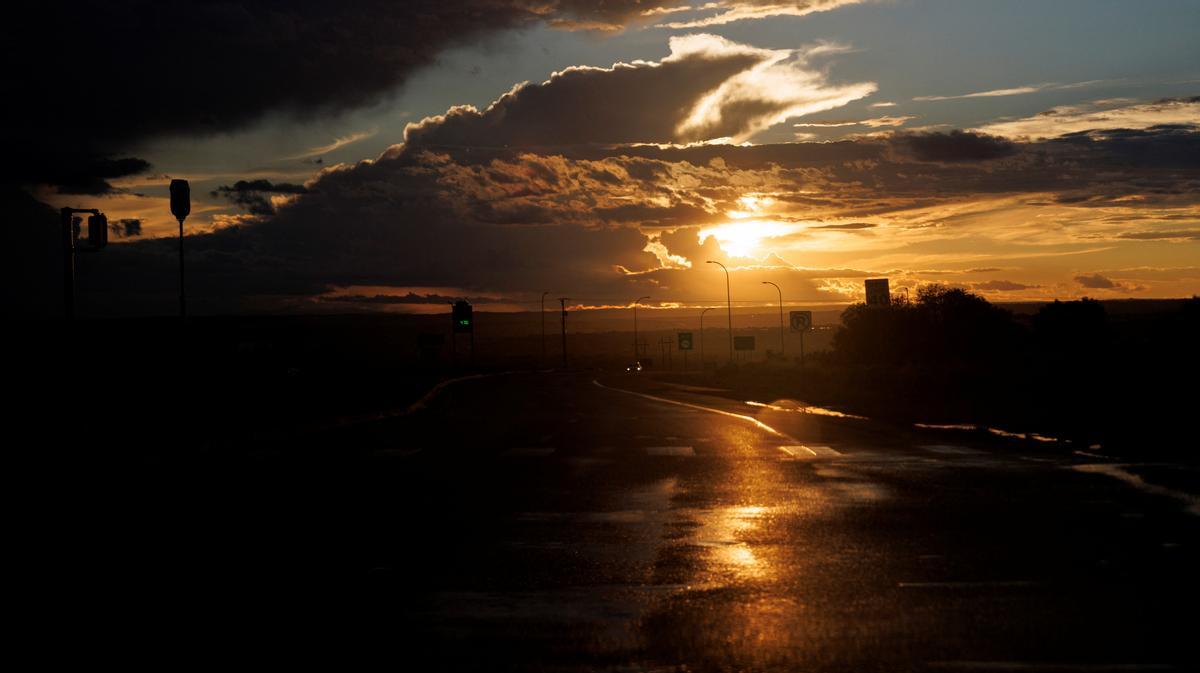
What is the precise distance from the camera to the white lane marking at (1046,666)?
20.9ft

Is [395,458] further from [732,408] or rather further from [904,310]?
[904,310]

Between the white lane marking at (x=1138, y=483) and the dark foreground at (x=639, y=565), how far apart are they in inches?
3.9

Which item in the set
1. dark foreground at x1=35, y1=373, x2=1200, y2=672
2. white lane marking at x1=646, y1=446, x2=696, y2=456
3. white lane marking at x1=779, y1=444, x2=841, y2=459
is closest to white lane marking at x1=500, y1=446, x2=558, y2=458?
white lane marking at x1=646, y1=446, x2=696, y2=456

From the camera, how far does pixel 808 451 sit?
Result: 23.1 metres

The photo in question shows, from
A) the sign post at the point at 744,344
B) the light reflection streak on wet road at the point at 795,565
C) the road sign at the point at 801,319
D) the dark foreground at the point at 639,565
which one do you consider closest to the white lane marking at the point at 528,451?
the light reflection streak on wet road at the point at 795,565

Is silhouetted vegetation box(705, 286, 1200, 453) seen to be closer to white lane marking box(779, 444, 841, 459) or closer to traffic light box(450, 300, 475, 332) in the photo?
white lane marking box(779, 444, 841, 459)

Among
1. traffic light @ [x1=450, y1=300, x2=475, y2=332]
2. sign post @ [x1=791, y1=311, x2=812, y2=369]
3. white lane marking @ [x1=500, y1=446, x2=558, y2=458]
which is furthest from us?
sign post @ [x1=791, y1=311, x2=812, y2=369]

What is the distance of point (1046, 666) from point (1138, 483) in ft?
34.5

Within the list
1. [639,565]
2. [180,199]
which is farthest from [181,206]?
[639,565]

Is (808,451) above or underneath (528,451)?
underneath

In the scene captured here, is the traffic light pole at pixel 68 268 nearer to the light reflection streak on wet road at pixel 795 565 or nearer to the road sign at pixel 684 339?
the light reflection streak on wet road at pixel 795 565

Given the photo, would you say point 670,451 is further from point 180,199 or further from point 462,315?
point 462,315

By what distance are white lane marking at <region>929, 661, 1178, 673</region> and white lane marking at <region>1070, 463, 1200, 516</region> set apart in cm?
706

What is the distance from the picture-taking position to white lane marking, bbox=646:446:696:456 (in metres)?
23.1
